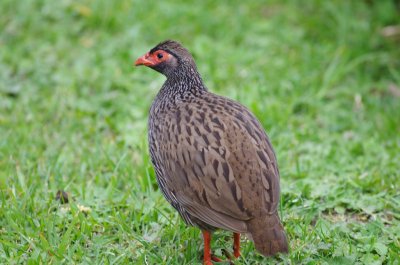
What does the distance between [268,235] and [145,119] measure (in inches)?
112

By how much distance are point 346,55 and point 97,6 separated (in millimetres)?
2932

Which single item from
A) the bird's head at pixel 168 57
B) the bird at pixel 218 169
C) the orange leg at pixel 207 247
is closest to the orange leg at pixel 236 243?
the bird at pixel 218 169

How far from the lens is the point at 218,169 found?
4.22 m

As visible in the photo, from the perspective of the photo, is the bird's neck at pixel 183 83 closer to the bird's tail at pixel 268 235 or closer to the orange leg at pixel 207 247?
the orange leg at pixel 207 247

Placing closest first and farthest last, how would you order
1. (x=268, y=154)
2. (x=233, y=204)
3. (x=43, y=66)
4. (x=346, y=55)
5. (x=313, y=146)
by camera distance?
1. (x=233, y=204)
2. (x=268, y=154)
3. (x=313, y=146)
4. (x=43, y=66)
5. (x=346, y=55)

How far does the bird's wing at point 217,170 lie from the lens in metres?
4.14

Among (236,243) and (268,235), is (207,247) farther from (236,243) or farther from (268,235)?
(268,235)

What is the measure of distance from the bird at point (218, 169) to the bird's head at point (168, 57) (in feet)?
1.24

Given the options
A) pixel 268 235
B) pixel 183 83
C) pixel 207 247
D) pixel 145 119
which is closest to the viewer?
pixel 268 235

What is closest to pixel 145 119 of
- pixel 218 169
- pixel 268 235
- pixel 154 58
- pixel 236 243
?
pixel 154 58

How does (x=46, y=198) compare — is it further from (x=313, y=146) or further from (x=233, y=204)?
(x=313, y=146)

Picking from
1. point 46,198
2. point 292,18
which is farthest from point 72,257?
point 292,18

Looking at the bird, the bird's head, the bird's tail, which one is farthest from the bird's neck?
the bird's tail

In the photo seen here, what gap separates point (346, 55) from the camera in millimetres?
7812
